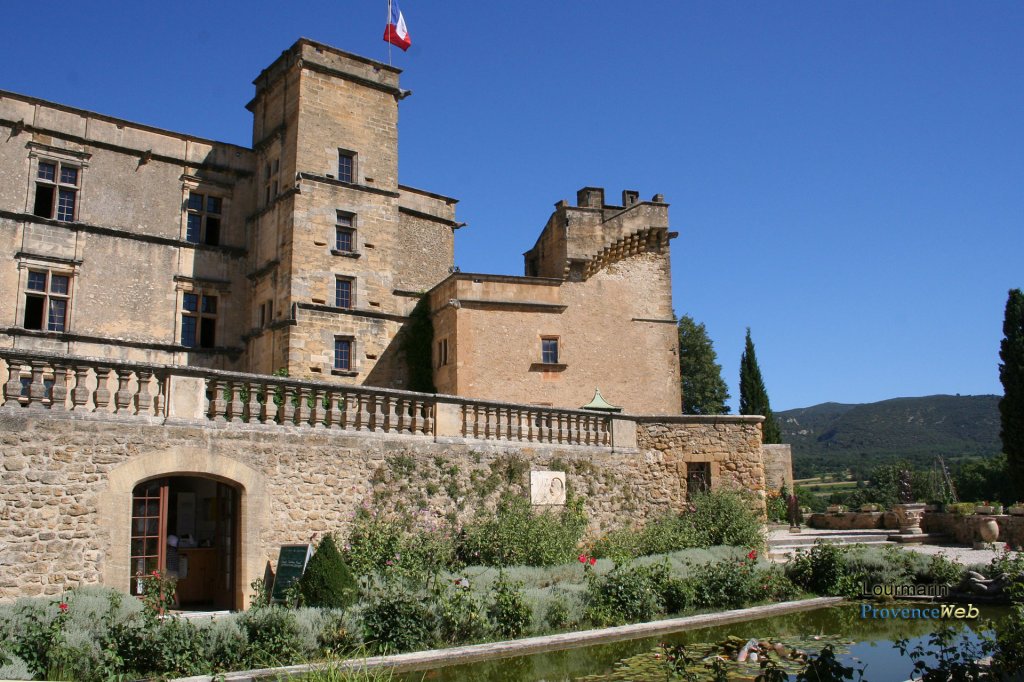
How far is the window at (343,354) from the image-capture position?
27578 mm

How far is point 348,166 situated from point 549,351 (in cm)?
951

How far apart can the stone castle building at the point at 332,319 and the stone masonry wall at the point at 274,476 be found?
5 cm

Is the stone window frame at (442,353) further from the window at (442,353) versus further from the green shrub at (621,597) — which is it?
the green shrub at (621,597)

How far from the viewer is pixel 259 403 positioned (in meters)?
13.8

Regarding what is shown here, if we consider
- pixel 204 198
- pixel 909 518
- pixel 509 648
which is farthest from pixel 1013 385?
pixel 204 198

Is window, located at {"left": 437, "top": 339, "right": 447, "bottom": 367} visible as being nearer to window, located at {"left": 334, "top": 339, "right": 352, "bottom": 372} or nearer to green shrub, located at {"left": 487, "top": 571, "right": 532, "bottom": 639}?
window, located at {"left": 334, "top": 339, "right": 352, "bottom": 372}

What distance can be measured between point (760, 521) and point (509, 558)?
22.5ft

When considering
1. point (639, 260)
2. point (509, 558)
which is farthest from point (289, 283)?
point (509, 558)

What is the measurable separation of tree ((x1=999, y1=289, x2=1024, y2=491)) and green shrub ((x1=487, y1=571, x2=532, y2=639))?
93.5ft

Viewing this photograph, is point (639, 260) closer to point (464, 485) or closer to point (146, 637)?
point (464, 485)

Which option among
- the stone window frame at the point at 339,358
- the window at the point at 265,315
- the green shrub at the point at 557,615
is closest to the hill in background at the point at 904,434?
the stone window frame at the point at 339,358

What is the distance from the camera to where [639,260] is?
31.3 meters

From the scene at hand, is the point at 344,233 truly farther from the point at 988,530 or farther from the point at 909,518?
the point at 988,530

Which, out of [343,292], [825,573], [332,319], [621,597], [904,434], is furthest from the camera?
[904,434]
